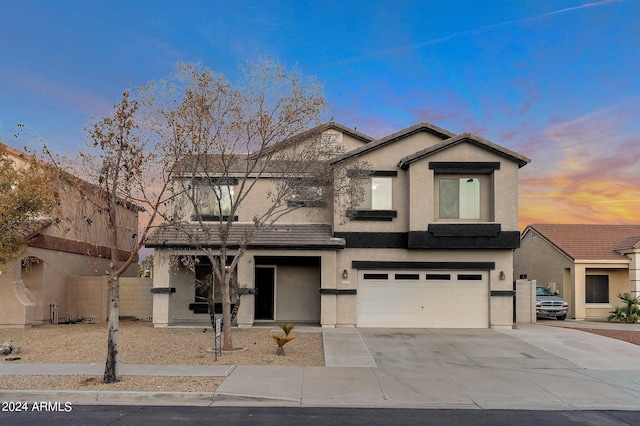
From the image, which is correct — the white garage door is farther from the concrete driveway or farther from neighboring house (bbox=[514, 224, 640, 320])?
neighboring house (bbox=[514, 224, 640, 320])

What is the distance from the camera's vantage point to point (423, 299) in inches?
858

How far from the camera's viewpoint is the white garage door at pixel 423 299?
21.6 metres

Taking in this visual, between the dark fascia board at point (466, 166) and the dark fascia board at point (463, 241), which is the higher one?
the dark fascia board at point (466, 166)

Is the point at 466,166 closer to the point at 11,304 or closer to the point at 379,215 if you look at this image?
the point at 379,215

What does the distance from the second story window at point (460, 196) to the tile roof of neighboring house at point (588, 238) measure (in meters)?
8.78

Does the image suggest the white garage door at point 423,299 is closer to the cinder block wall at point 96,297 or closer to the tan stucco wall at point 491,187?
the tan stucco wall at point 491,187

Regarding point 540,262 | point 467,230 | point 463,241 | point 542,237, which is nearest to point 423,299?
point 463,241

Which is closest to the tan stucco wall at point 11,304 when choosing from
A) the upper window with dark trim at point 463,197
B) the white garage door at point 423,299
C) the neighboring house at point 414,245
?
the neighboring house at point 414,245

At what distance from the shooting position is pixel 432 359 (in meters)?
15.2

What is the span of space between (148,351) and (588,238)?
23.4 m

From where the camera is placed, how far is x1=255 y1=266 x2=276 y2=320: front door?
23.6 meters

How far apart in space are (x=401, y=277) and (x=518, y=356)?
21.9ft

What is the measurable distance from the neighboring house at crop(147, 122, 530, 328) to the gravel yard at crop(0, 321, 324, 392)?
2466mm

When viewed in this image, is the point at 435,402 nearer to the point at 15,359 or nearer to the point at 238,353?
the point at 238,353
